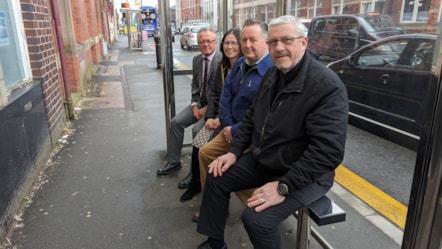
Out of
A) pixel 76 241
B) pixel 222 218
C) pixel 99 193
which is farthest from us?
pixel 99 193

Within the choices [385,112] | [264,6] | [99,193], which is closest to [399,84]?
[385,112]

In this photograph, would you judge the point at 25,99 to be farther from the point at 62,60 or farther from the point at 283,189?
the point at 283,189

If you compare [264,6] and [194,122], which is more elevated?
[264,6]

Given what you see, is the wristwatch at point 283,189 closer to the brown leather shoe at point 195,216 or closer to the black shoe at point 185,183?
the brown leather shoe at point 195,216

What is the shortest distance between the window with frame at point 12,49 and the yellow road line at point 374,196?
3392 mm

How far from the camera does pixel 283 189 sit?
73.0 inches

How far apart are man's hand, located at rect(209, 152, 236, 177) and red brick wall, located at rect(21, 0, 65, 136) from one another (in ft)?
8.71

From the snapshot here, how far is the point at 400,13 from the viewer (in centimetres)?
289

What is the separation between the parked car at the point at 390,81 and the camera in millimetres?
3029

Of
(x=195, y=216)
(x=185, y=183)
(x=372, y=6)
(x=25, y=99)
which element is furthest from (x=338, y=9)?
(x=25, y=99)

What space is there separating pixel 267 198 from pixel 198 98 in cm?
187

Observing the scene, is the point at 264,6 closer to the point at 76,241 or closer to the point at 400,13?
the point at 400,13

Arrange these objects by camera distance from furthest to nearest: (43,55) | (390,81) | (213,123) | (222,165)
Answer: (43,55), (390,81), (213,123), (222,165)

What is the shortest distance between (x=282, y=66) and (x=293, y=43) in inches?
5.8
